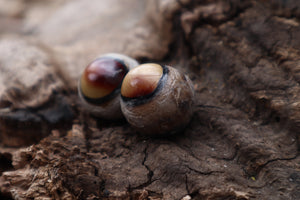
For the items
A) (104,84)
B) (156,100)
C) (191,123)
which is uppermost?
(104,84)

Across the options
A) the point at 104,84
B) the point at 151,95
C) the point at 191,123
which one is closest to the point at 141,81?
the point at 151,95

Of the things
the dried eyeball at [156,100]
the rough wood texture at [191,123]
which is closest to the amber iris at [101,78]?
the dried eyeball at [156,100]

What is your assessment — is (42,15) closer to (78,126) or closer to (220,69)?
(78,126)

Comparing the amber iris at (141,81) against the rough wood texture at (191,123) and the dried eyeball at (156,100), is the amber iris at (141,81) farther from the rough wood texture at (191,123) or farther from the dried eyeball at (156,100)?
the rough wood texture at (191,123)

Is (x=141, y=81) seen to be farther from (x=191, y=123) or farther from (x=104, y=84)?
(x=191, y=123)

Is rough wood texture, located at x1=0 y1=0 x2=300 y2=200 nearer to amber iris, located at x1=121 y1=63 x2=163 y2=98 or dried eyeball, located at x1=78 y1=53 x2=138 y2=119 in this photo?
dried eyeball, located at x1=78 y1=53 x2=138 y2=119

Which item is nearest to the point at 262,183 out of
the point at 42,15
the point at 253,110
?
the point at 253,110

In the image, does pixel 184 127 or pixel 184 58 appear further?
pixel 184 58
